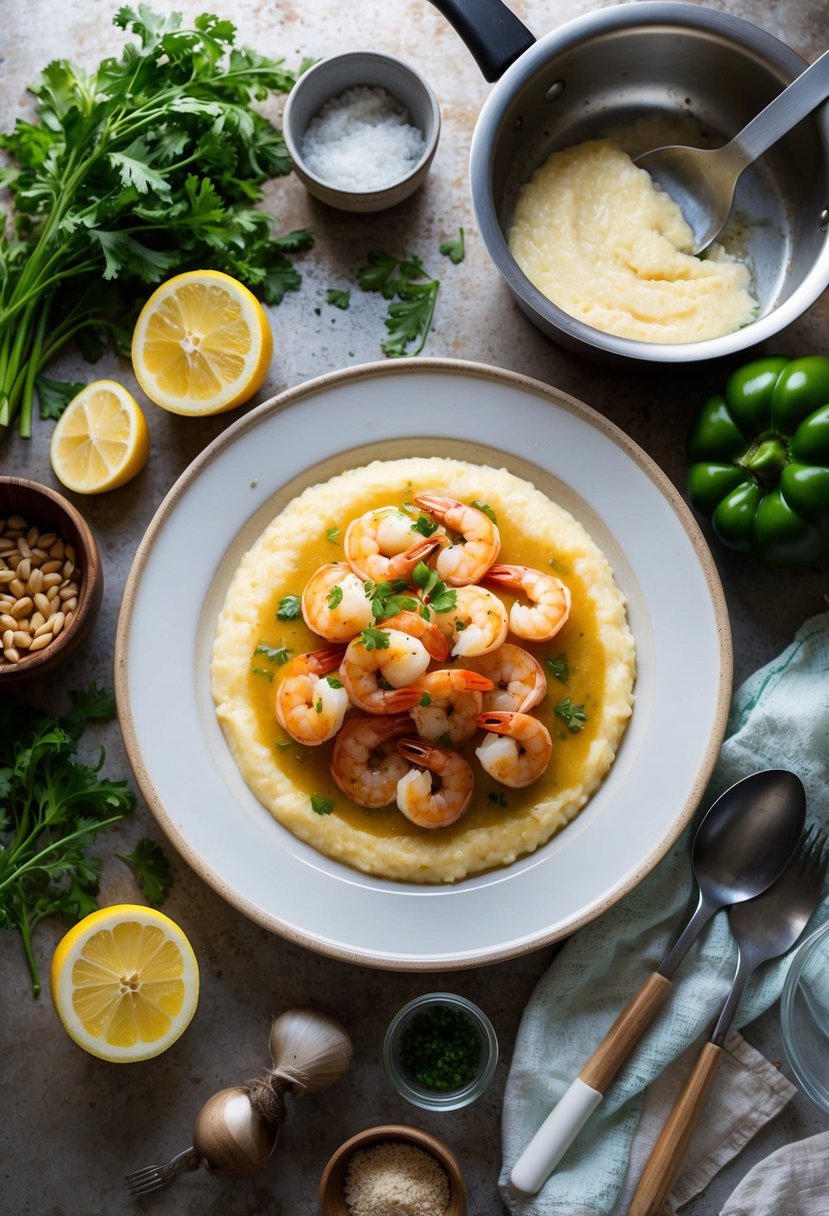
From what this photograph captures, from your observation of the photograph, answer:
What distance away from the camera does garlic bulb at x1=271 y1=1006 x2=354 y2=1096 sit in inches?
147

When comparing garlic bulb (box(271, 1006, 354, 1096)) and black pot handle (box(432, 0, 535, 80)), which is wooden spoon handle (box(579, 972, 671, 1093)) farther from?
black pot handle (box(432, 0, 535, 80))

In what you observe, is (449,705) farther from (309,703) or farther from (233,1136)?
(233,1136)

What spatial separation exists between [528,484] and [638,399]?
666 mm

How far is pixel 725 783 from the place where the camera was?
3.95 m

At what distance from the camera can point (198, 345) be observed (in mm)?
3928

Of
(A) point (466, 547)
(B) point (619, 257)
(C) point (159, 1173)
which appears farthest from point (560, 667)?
(C) point (159, 1173)

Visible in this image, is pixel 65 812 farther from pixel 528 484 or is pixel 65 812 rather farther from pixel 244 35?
pixel 244 35

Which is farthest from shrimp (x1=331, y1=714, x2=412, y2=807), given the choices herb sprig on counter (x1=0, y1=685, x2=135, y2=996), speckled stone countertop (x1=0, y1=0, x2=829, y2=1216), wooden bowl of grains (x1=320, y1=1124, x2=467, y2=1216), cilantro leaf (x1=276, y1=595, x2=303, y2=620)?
wooden bowl of grains (x1=320, y1=1124, x2=467, y2=1216)

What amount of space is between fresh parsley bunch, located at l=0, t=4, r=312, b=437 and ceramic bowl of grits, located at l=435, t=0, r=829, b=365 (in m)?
0.89

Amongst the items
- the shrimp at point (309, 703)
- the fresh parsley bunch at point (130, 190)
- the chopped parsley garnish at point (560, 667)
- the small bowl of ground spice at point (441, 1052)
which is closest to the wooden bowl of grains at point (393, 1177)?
the small bowl of ground spice at point (441, 1052)

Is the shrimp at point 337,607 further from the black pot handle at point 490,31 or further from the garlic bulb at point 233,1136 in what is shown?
the black pot handle at point 490,31

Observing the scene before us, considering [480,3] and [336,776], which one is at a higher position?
[480,3]

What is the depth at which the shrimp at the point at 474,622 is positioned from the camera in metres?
3.59

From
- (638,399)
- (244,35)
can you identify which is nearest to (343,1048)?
(638,399)
